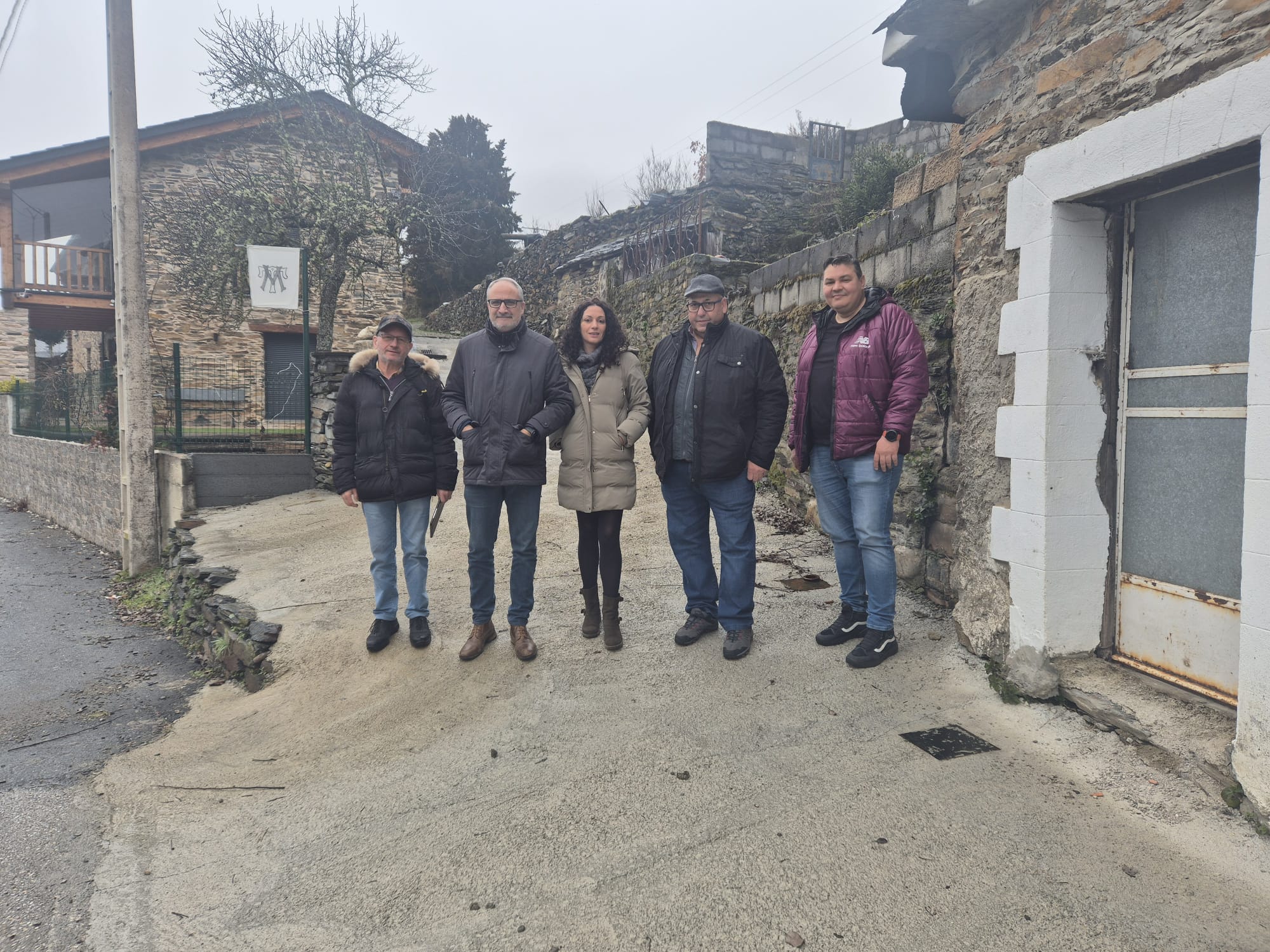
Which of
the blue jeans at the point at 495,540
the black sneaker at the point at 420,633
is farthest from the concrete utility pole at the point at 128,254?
the blue jeans at the point at 495,540

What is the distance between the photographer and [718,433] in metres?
3.70

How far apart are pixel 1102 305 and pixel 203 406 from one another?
9.60m

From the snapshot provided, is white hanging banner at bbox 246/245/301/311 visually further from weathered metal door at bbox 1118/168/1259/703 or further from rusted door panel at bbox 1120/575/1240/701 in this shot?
rusted door panel at bbox 1120/575/1240/701

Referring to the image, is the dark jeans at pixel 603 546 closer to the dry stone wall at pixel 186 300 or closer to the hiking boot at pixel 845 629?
the hiking boot at pixel 845 629

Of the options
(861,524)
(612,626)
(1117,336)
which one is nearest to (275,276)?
(612,626)

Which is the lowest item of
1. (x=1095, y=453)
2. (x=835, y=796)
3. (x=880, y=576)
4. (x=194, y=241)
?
(x=835, y=796)

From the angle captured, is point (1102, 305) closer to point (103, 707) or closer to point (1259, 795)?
point (1259, 795)

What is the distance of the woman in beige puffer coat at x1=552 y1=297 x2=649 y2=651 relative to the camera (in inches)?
151

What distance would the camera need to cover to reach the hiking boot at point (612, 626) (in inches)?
157

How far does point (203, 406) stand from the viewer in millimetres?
9508

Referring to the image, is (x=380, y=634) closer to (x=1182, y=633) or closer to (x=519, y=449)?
(x=519, y=449)

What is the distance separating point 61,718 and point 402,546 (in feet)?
7.11

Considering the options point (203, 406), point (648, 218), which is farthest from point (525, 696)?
point (648, 218)

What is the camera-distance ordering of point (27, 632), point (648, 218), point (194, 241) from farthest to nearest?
point (648, 218) → point (194, 241) → point (27, 632)
